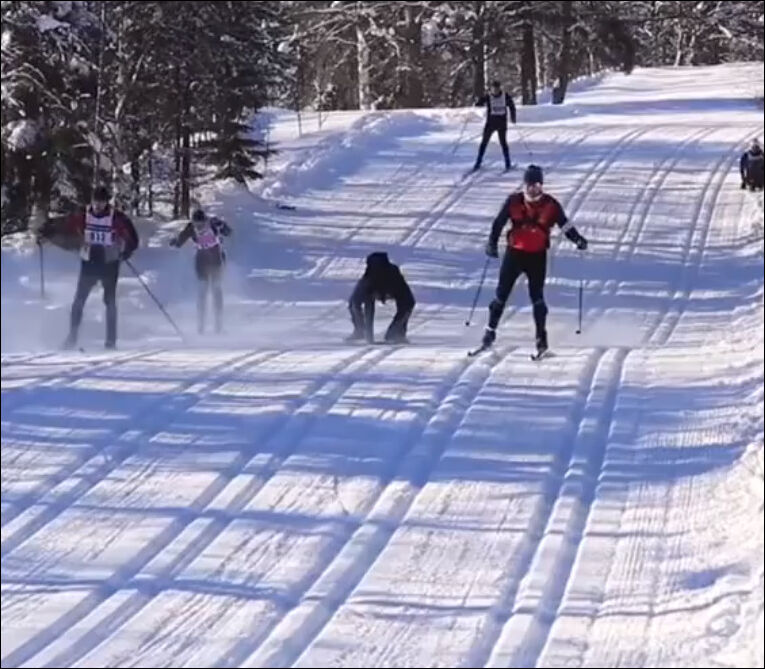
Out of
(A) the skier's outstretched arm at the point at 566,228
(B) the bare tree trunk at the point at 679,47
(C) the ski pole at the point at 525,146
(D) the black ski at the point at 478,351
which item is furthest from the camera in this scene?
(B) the bare tree trunk at the point at 679,47

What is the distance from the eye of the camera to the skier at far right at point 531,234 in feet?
41.2

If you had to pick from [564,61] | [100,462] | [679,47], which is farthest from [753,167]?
[679,47]

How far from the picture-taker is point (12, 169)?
1445cm

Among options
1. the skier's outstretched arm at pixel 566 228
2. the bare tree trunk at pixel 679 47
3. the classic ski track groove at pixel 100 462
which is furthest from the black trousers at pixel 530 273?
the bare tree trunk at pixel 679 47

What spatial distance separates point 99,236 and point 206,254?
272 cm

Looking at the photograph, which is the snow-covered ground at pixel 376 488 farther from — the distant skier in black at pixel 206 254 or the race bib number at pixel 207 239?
the race bib number at pixel 207 239

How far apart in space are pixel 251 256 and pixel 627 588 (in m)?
15.4

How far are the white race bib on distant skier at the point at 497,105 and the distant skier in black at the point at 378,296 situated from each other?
1250 cm

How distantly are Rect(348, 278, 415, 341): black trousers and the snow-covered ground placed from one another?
445mm

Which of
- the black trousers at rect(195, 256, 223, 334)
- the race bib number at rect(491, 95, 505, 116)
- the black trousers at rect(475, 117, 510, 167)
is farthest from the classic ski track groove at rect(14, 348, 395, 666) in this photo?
the race bib number at rect(491, 95, 505, 116)

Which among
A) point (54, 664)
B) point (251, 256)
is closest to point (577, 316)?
point (251, 256)

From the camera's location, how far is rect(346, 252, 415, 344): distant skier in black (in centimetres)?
1513

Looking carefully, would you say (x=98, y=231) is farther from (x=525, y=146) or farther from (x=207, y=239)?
(x=525, y=146)

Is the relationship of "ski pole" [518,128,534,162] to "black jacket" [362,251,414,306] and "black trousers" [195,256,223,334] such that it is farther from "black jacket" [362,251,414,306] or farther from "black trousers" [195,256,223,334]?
"black jacket" [362,251,414,306]
